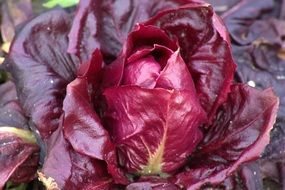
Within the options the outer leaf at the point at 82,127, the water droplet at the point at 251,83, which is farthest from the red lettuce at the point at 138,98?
the water droplet at the point at 251,83

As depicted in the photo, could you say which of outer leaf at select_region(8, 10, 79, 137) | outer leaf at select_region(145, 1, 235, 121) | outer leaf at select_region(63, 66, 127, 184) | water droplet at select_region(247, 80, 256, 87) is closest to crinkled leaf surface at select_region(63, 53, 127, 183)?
outer leaf at select_region(63, 66, 127, 184)

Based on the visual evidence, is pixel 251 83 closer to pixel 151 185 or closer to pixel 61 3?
pixel 151 185

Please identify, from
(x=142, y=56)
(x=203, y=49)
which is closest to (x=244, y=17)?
(x=203, y=49)

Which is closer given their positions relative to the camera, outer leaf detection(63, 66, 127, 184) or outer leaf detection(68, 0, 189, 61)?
outer leaf detection(63, 66, 127, 184)

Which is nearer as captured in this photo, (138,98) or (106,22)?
(138,98)

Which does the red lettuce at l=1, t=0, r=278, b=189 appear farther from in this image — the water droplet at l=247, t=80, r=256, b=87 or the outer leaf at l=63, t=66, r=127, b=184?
the water droplet at l=247, t=80, r=256, b=87

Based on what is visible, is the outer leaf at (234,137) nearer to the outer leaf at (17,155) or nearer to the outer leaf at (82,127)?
the outer leaf at (82,127)

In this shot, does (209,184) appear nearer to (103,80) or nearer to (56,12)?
(103,80)
